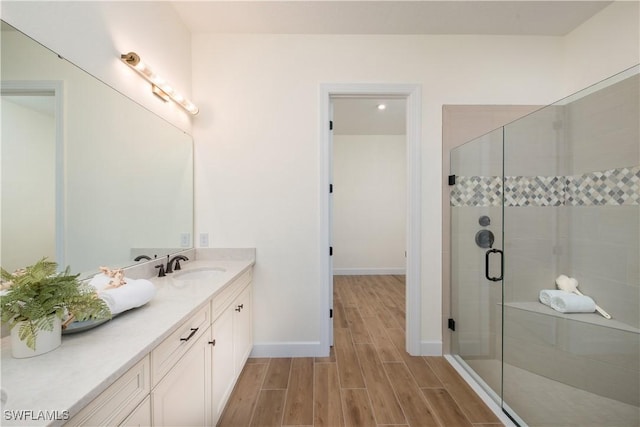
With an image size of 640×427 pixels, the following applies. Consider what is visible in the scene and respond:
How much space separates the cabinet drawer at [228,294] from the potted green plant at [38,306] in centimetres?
64

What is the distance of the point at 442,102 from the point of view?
219cm

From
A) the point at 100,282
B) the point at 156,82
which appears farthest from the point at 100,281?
the point at 156,82

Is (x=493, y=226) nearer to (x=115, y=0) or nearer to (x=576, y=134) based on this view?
(x=576, y=134)

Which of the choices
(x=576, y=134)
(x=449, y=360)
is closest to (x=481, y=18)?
(x=576, y=134)

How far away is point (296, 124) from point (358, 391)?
2.20 meters

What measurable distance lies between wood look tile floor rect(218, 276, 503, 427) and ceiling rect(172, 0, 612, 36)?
2901 mm

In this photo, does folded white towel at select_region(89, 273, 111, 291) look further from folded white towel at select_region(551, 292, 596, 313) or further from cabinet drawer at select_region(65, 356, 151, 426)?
folded white towel at select_region(551, 292, 596, 313)

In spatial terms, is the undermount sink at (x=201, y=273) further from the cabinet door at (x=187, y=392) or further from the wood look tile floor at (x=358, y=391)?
the wood look tile floor at (x=358, y=391)

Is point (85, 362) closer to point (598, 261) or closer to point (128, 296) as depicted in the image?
point (128, 296)

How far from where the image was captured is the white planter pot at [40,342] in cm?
70

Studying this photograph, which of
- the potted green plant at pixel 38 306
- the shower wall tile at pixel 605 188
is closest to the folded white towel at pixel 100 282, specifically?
the potted green plant at pixel 38 306

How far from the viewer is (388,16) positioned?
77.3 inches

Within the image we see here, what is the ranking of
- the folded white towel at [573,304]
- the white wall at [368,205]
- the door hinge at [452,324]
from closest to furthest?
the folded white towel at [573,304] < the door hinge at [452,324] < the white wall at [368,205]

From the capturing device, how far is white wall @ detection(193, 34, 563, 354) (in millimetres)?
2160
